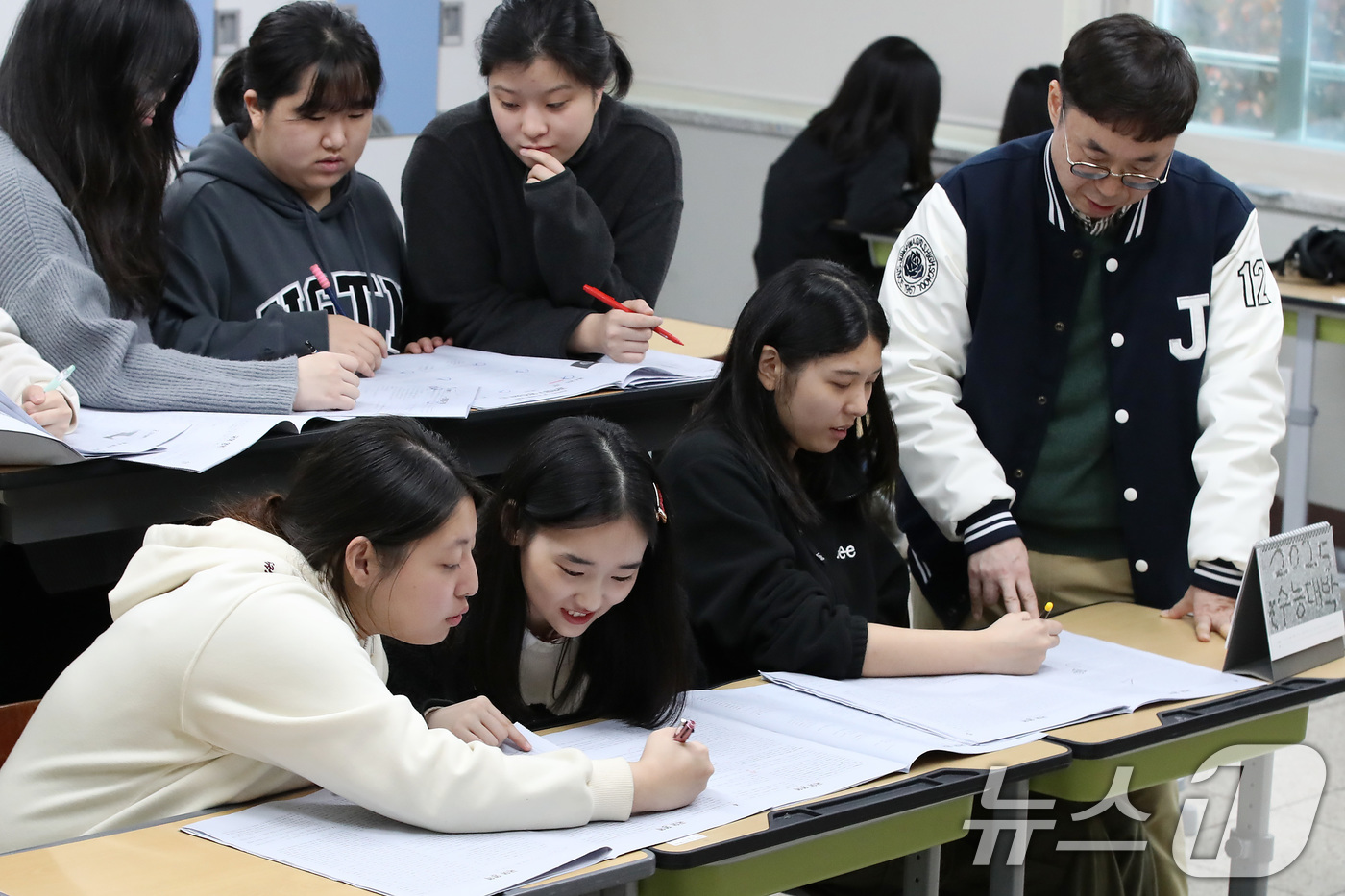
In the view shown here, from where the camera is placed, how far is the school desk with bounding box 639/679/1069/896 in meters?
1.29

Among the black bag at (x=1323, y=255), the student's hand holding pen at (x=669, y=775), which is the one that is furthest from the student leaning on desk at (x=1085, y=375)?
the black bag at (x=1323, y=255)

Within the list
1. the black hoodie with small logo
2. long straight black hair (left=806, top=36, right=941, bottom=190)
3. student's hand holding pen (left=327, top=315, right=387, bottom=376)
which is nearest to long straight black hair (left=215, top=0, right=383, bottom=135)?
the black hoodie with small logo

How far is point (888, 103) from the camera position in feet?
14.3

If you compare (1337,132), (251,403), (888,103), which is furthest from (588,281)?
(1337,132)

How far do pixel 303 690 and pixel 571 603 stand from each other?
38 centimetres

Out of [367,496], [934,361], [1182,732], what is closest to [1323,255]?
[934,361]

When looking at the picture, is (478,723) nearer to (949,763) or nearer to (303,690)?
(303,690)

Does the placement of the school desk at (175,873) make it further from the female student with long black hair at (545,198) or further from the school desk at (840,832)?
the female student with long black hair at (545,198)

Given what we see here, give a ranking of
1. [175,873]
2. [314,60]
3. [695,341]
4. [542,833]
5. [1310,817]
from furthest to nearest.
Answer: [695,341] < [1310,817] < [314,60] < [542,833] < [175,873]

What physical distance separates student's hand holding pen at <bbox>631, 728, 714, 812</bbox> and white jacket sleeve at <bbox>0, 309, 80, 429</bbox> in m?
0.96

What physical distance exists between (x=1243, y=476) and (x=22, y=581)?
1669 millimetres

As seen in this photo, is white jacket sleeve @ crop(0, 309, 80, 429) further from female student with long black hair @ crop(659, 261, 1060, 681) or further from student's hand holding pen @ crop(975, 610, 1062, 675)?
student's hand holding pen @ crop(975, 610, 1062, 675)

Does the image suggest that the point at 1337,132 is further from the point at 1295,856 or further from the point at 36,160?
the point at 36,160

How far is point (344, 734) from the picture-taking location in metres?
1.29
